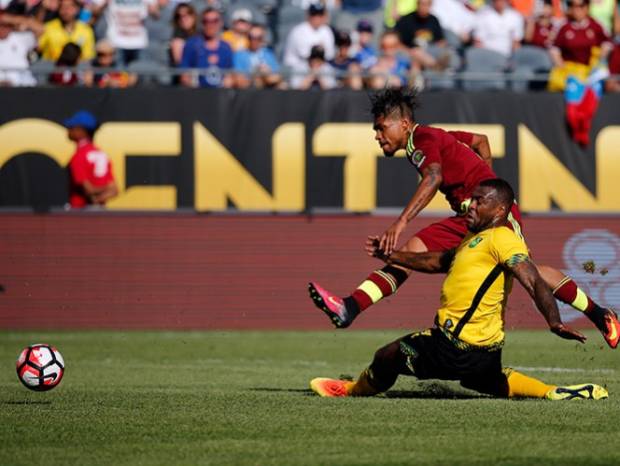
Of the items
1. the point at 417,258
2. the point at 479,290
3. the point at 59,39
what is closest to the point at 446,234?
the point at 417,258

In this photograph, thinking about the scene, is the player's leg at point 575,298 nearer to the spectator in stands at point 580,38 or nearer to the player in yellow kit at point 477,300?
→ the player in yellow kit at point 477,300

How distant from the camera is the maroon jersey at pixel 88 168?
18578 millimetres

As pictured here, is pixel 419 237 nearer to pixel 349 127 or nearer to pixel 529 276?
pixel 529 276

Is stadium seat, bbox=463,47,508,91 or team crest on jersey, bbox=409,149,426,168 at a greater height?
stadium seat, bbox=463,47,508,91

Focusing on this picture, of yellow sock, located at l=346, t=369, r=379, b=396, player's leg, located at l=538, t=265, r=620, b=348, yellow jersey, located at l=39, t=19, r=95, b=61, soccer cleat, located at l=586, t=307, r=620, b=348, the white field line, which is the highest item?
yellow jersey, located at l=39, t=19, r=95, b=61

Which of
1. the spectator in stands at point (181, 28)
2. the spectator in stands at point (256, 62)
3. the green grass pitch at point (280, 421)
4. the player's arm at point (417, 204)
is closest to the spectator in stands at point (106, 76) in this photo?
the spectator in stands at point (181, 28)

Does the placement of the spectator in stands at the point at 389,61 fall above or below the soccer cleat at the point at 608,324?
above

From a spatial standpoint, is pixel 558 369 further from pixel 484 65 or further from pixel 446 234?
pixel 484 65

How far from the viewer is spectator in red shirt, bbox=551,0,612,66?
20.2 meters

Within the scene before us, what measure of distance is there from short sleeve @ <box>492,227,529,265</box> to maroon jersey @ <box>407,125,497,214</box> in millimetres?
1330

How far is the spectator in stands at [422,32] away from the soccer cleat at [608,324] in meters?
11.4

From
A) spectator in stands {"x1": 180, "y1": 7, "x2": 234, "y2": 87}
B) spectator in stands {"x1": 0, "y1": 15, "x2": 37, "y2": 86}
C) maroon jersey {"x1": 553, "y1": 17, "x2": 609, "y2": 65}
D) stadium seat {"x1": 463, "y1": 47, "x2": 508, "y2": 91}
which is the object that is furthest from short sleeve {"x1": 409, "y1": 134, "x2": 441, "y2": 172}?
spectator in stands {"x1": 0, "y1": 15, "x2": 37, "y2": 86}

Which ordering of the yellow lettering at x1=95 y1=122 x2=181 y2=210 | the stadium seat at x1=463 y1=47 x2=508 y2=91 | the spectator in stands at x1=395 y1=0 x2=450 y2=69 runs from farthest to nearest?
the spectator in stands at x1=395 y1=0 x2=450 y2=69 < the stadium seat at x1=463 y1=47 x2=508 y2=91 < the yellow lettering at x1=95 y1=122 x2=181 y2=210

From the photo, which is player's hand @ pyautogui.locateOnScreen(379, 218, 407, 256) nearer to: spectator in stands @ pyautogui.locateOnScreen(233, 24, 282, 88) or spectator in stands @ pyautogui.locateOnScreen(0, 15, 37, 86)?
spectator in stands @ pyautogui.locateOnScreen(233, 24, 282, 88)
